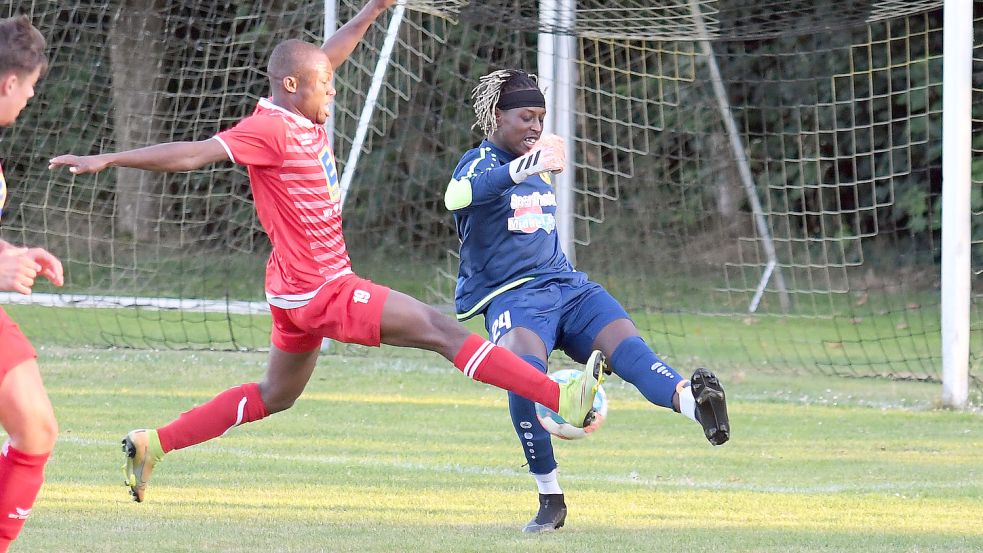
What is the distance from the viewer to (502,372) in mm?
5285

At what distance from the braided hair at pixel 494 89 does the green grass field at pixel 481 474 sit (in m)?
1.71

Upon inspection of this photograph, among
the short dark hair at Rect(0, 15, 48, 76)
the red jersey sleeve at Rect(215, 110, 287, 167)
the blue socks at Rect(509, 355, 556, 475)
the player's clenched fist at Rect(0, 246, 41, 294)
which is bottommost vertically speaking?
the blue socks at Rect(509, 355, 556, 475)

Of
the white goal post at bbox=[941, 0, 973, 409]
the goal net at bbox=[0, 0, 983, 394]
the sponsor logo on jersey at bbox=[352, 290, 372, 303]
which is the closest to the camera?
the sponsor logo on jersey at bbox=[352, 290, 372, 303]

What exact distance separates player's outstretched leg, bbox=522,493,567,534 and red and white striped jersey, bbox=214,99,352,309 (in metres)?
1.25

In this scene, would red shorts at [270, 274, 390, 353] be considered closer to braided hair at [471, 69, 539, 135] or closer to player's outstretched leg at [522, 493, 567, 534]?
player's outstretched leg at [522, 493, 567, 534]

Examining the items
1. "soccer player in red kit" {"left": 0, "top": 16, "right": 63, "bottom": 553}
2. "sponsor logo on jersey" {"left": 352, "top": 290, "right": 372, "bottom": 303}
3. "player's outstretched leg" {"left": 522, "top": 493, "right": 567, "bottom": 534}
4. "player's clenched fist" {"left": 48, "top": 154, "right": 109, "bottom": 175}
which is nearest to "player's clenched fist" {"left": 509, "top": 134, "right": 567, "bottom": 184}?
"sponsor logo on jersey" {"left": 352, "top": 290, "right": 372, "bottom": 303}

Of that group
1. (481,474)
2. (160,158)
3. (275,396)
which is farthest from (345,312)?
(481,474)

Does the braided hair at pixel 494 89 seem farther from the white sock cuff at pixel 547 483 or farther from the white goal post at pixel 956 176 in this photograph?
the white goal post at pixel 956 176

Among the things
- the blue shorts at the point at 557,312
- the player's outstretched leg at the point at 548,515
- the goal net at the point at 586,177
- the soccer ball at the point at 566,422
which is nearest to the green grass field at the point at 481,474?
the player's outstretched leg at the point at 548,515

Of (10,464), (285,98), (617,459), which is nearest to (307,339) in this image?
(285,98)

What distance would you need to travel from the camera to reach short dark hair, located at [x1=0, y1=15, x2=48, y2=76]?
416 cm

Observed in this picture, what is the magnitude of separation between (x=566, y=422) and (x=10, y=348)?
205 centimetres

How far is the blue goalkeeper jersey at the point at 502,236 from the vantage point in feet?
19.8

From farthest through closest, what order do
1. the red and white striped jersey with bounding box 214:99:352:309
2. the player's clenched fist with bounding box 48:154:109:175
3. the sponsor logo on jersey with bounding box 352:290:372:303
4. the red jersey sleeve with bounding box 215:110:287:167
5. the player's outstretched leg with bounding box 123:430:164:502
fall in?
the player's outstretched leg with bounding box 123:430:164:502 → the red and white striped jersey with bounding box 214:99:352:309 → the sponsor logo on jersey with bounding box 352:290:372:303 → the red jersey sleeve with bounding box 215:110:287:167 → the player's clenched fist with bounding box 48:154:109:175
